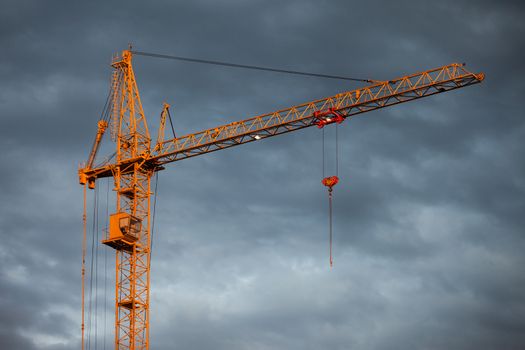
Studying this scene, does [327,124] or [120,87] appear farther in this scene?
[120,87]

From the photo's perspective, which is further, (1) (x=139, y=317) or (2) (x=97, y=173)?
(2) (x=97, y=173)

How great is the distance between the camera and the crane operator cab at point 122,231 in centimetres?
13500

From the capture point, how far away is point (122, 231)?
443 ft

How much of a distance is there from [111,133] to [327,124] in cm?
2730

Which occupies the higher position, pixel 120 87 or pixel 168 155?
pixel 120 87

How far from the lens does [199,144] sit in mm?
142125

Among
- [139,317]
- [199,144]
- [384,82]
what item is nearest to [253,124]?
[199,144]

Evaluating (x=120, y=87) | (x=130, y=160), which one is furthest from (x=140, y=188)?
(x=120, y=87)

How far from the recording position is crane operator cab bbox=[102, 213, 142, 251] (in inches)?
5315

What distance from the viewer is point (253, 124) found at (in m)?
140

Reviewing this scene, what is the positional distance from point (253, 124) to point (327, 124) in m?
8.90

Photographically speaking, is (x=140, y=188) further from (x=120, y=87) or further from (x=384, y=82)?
(x=384, y=82)

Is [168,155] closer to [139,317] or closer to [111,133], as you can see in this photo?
[111,133]

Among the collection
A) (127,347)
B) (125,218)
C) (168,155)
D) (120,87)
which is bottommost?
(127,347)
